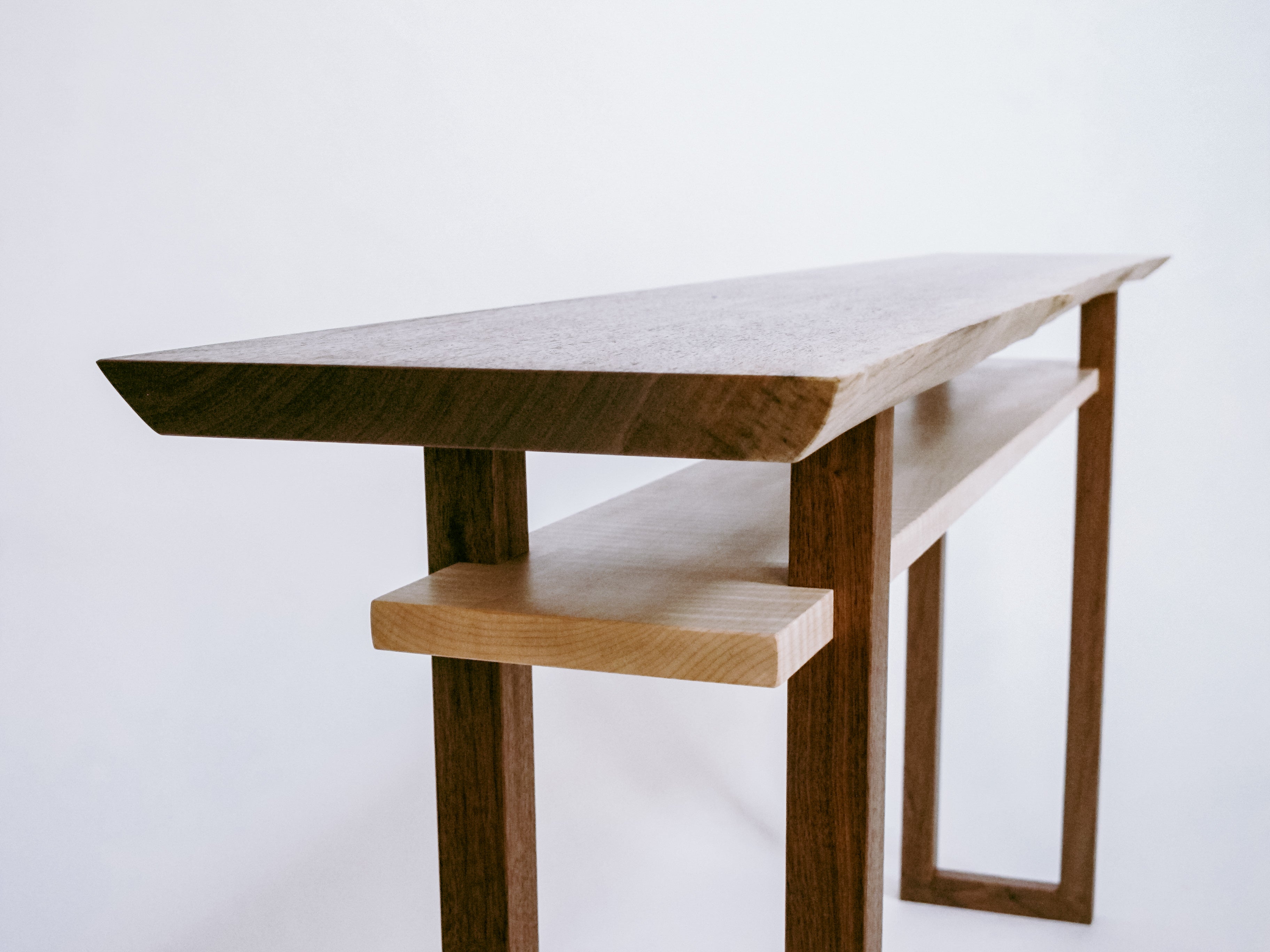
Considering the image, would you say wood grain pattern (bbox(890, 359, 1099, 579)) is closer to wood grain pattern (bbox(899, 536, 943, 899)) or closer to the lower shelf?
the lower shelf

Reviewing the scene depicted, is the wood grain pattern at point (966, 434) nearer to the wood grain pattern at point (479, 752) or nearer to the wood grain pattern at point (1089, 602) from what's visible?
the wood grain pattern at point (1089, 602)

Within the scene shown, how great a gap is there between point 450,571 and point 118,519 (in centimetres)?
183

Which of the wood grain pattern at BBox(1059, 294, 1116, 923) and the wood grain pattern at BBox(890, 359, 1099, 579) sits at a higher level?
the wood grain pattern at BBox(890, 359, 1099, 579)

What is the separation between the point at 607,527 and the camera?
1351mm

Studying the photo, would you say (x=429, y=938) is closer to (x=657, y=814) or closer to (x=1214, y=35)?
(x=657, y=814)

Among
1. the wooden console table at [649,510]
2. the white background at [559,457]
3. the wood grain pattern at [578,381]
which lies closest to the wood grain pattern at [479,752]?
the wooden console table at [649,510]

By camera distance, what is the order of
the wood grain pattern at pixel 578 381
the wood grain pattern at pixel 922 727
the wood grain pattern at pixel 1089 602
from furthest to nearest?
the wood grain pattern at pixel 922 727 → the wood grain pattern at pixel 1089 602 → the wood grain pattern at pixel 578 381

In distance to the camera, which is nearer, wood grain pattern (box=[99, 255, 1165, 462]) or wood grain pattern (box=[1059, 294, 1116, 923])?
wood grain pattern (box=[99, 255, 1165, 462])

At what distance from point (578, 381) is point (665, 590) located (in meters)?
0.28

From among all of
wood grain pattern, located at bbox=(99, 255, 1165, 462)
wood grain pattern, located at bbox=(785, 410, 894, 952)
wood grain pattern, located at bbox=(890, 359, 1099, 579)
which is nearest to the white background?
A: wood grain pattern, located at bbox=(890, 359, 1099, 579)

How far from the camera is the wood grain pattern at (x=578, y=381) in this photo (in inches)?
33.7

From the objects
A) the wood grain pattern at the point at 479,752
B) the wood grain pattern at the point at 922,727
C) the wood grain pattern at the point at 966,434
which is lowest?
the wood grain pattern at the point at 922,727

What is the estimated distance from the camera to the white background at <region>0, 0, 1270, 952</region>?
2.60 m

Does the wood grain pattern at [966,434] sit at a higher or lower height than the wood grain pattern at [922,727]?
higher
